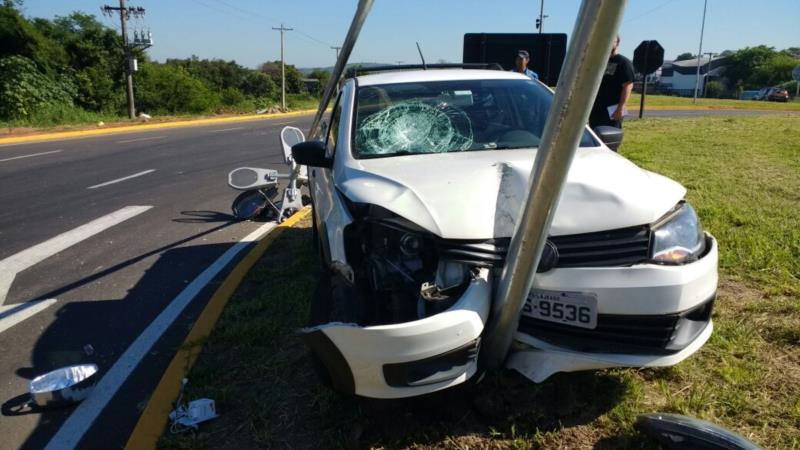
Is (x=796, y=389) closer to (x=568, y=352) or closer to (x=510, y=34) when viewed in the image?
(x=568, y=352)

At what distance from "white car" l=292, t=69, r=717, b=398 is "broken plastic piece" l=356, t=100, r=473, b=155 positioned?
543 millimetres

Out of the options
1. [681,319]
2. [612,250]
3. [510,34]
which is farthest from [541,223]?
[510,34]

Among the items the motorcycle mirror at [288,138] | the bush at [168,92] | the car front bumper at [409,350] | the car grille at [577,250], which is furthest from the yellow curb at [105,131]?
the car grille at [577,250]

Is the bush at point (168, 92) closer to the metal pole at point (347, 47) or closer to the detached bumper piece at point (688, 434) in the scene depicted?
the metal pole at point (347, 47)

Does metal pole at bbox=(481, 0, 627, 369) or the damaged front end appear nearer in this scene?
metal pole at bbox=(481, 0, 627, 369)

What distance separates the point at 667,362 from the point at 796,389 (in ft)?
3.15

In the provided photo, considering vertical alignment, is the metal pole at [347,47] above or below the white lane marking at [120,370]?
above

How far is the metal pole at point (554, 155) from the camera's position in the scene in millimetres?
1897

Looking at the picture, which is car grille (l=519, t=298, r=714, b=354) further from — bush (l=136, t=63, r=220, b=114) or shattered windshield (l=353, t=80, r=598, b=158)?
bush (l=136, t=63, r=220, b=114)

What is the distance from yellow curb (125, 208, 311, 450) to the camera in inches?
113

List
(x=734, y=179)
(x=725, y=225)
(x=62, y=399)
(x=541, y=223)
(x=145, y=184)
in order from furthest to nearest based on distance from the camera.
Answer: (x=145, y=184)
(x=734, y=179)
(x=725, y=225)
(x=62, y=399)
(x=541, y=223)

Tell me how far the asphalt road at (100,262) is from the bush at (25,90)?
1695 centimetres

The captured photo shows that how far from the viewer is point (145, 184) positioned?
10.0 m

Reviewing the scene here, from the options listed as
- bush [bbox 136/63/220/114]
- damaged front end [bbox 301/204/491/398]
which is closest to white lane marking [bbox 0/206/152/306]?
damaged front end [bbox 301/204/491/398]
